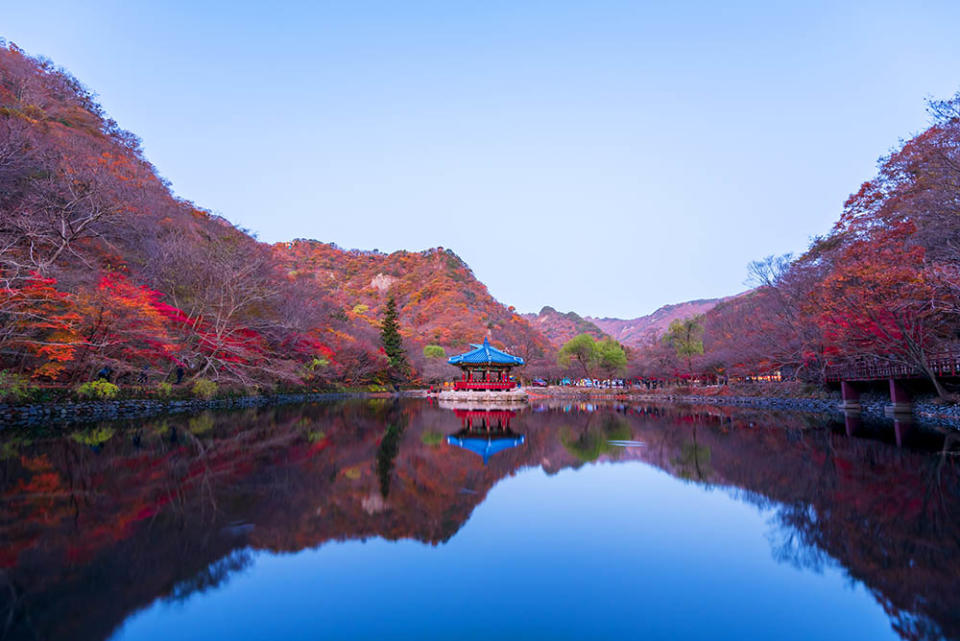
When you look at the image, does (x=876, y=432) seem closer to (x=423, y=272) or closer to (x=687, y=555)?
(x=687, y=555)

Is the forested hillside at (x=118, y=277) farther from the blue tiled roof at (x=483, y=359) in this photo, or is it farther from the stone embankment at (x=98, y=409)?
the blue tiled roof at (x=483, y=359)

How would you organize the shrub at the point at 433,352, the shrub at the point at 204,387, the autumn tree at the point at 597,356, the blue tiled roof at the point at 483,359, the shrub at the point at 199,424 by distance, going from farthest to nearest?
1. the shrub at the point at 433,352
2. the autumn tree at the point at 597,356
3. the blue tiled roof at the point at 483,359
4. the shrub at the point at 204,387
5. the shrub at the point at 199,424

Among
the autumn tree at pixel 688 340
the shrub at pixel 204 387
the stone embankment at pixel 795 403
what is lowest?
the stone embankment at pixel 795 403

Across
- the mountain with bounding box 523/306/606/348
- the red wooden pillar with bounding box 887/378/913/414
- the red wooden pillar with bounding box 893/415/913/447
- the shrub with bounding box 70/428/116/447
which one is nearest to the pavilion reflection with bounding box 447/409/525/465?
the shrub with bounding box 70/428/116/447

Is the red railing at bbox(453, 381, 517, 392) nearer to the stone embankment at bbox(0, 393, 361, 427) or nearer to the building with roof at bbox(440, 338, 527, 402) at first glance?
the building with roof at bbox(440, 338, 527, 402)

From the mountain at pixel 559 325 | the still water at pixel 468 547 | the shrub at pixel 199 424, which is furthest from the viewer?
the mountain at pixel 559 325

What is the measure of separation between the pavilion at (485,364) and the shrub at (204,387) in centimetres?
1372

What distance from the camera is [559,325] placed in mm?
Answer: 111875

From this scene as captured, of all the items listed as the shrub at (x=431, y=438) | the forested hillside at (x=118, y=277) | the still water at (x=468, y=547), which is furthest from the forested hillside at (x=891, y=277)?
the forested hillside at (x=118, y=277)

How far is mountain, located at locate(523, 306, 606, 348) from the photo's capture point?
105m

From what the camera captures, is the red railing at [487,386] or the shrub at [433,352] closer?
the red railing at [487,386]

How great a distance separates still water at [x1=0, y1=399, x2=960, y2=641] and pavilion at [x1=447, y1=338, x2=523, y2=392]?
68.6 ft

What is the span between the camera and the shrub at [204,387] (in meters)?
17.9

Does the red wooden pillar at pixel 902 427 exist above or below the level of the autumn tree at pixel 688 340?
below
